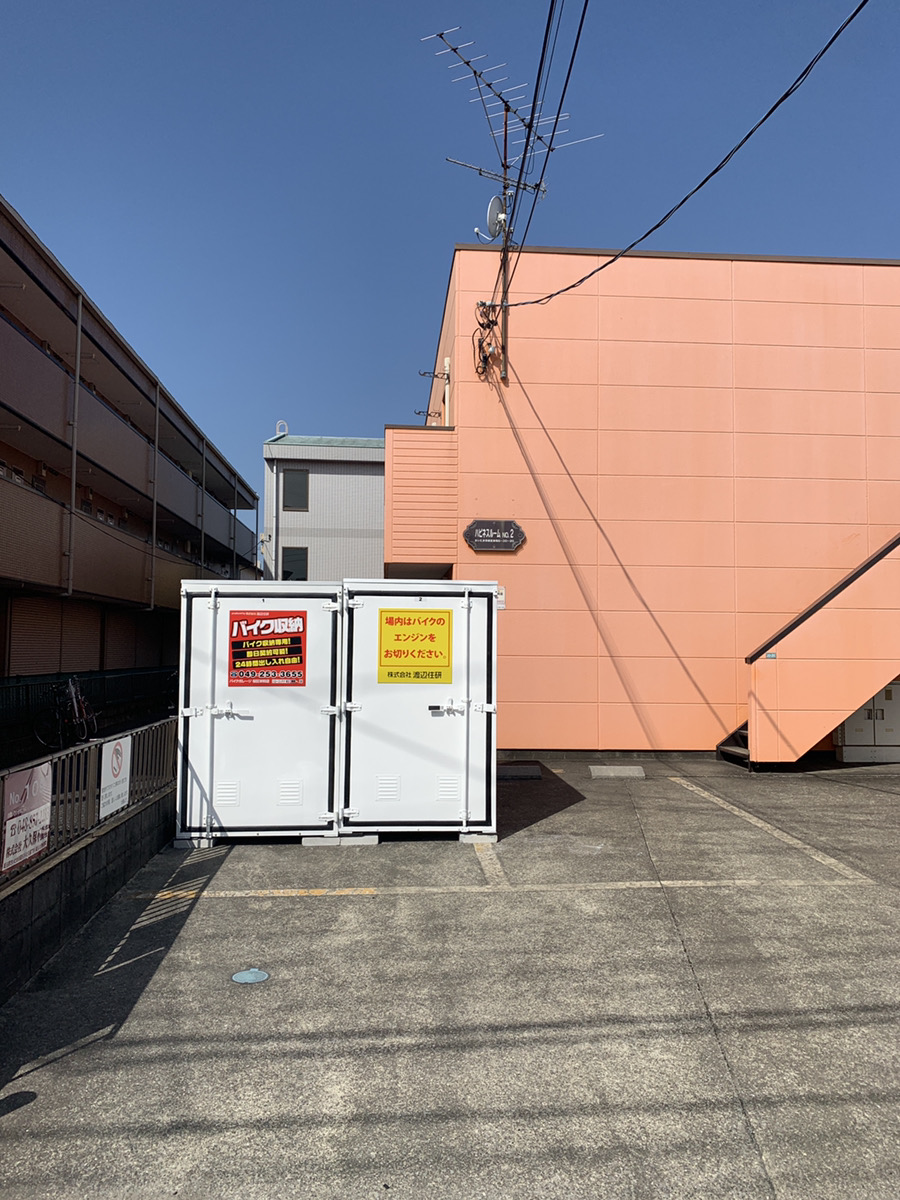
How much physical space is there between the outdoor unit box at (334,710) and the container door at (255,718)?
0.04 feet

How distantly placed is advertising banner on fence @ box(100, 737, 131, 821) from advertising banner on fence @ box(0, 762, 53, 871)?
1190 mm

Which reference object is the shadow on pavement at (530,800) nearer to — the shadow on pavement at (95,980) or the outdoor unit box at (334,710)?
the outdoor unit box at (334,710)

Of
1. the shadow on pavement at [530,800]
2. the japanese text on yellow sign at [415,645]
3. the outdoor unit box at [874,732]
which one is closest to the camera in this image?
the japanese text on yellow sign at [415,645]

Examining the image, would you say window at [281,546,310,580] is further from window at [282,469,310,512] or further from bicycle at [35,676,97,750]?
bicycle at [35,676,97,750]

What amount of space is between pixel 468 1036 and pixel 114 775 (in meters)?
4.34

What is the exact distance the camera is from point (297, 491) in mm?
35031

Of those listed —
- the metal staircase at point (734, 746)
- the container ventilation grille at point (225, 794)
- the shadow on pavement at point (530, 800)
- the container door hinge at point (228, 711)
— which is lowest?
the shadow on pavement at point (530, 800)

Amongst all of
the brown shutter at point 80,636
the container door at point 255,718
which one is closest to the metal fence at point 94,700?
the brown shutter at point 80,636

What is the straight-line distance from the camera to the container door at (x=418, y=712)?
894 cm

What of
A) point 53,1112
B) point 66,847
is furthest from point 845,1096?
point 66,847

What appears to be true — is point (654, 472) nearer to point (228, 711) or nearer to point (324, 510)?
point (228, 711)

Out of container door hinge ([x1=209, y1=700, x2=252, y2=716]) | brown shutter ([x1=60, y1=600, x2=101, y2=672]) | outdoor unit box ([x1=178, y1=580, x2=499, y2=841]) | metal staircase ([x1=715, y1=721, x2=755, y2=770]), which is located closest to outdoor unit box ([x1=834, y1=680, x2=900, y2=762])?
metal staircase ([x1=715, y1=721, x2=755, y2=770])

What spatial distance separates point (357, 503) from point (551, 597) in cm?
2072

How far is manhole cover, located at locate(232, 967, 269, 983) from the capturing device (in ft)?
17.0
